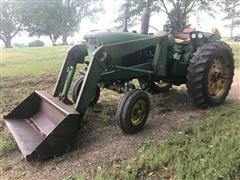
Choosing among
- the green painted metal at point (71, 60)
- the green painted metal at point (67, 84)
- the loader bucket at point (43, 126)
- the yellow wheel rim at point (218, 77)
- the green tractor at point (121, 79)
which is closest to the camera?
the loader bucket at point (43, 126)

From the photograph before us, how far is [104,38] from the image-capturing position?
4.72 m

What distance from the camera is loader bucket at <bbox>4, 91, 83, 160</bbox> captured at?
155 inches

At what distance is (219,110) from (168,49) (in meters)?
1.27

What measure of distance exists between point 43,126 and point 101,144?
34.8 inches

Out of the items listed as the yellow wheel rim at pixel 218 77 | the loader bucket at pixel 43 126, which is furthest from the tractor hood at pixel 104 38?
the yellow wheel rim at pixel 218 77

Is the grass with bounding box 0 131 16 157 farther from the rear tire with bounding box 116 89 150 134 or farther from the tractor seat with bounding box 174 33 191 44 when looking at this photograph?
the tractor seat with bounding box 174 33 191 44

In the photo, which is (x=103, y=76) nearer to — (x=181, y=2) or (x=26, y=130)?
(x=26, y=130)

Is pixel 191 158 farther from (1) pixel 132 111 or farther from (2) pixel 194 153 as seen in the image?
(1) pixel 132 111

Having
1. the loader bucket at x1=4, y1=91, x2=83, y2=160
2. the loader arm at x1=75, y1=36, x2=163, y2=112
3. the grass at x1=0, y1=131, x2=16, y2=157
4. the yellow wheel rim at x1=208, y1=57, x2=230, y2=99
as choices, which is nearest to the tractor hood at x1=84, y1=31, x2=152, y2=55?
the loader arm at x1=75, y1=36, x2=163, y2=112

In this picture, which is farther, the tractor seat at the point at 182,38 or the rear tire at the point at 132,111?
the tractor seat at the point at 182,38

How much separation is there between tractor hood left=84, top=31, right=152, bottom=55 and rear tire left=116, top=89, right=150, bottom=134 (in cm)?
81

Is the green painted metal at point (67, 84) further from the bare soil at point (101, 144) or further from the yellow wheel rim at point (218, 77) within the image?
the yellow wheel rim at point (218, 77)

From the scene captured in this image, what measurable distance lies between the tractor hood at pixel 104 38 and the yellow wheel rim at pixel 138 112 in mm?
948

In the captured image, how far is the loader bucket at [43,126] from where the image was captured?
3933 millimetres
